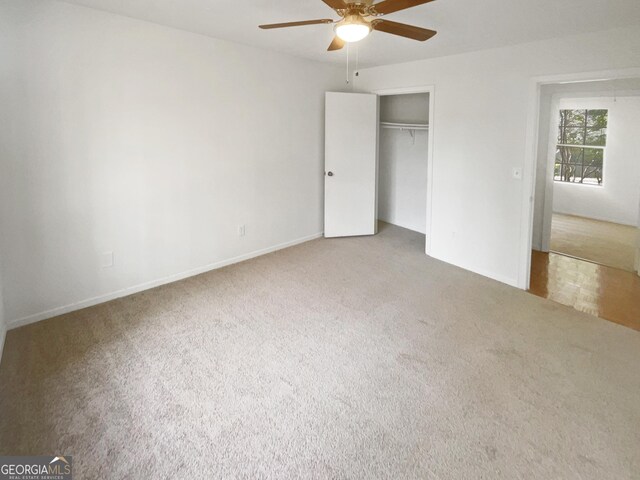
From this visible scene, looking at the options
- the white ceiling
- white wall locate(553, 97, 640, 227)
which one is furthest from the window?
the white ceiling

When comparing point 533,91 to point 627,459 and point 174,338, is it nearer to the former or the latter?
point 627,459

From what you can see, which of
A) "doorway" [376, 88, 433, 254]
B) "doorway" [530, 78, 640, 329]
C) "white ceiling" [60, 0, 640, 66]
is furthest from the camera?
"doorway" [376, 88, 433, 254]

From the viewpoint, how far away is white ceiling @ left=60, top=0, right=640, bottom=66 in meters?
2.81

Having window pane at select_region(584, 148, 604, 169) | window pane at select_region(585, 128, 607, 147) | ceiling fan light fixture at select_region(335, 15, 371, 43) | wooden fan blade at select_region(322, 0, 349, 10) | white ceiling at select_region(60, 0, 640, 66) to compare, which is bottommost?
window pane at select_region(584, 148, 604, 169)

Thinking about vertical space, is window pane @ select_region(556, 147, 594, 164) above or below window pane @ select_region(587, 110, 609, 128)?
below

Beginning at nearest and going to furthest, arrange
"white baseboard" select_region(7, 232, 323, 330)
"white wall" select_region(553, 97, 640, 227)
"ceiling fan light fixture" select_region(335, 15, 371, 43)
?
"ceiling fan light fixture" select_region(335, 15, 371, 43), "white baseboard" select_region(7, 232, 323, 330), "white wall" select_region(553, 97, 640, 227)

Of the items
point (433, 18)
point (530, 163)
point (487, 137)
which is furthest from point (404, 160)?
point (433, 18)

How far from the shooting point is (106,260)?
142 inches

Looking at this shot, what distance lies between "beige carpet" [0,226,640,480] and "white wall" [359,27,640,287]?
788mm

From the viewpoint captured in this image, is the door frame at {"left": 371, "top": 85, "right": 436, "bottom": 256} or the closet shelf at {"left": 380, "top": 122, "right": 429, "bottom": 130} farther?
the closet shelf at {"left": 380, "top": 122, "right": 429, "bottom": 130}

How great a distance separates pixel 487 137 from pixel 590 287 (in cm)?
185

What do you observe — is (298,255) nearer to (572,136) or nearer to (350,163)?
(350,163)

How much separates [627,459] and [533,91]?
3.10m

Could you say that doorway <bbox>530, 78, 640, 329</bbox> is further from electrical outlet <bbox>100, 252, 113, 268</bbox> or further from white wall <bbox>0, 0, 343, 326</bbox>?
electrical outlet <bbox>100, 252, 113, 268</bbox>
